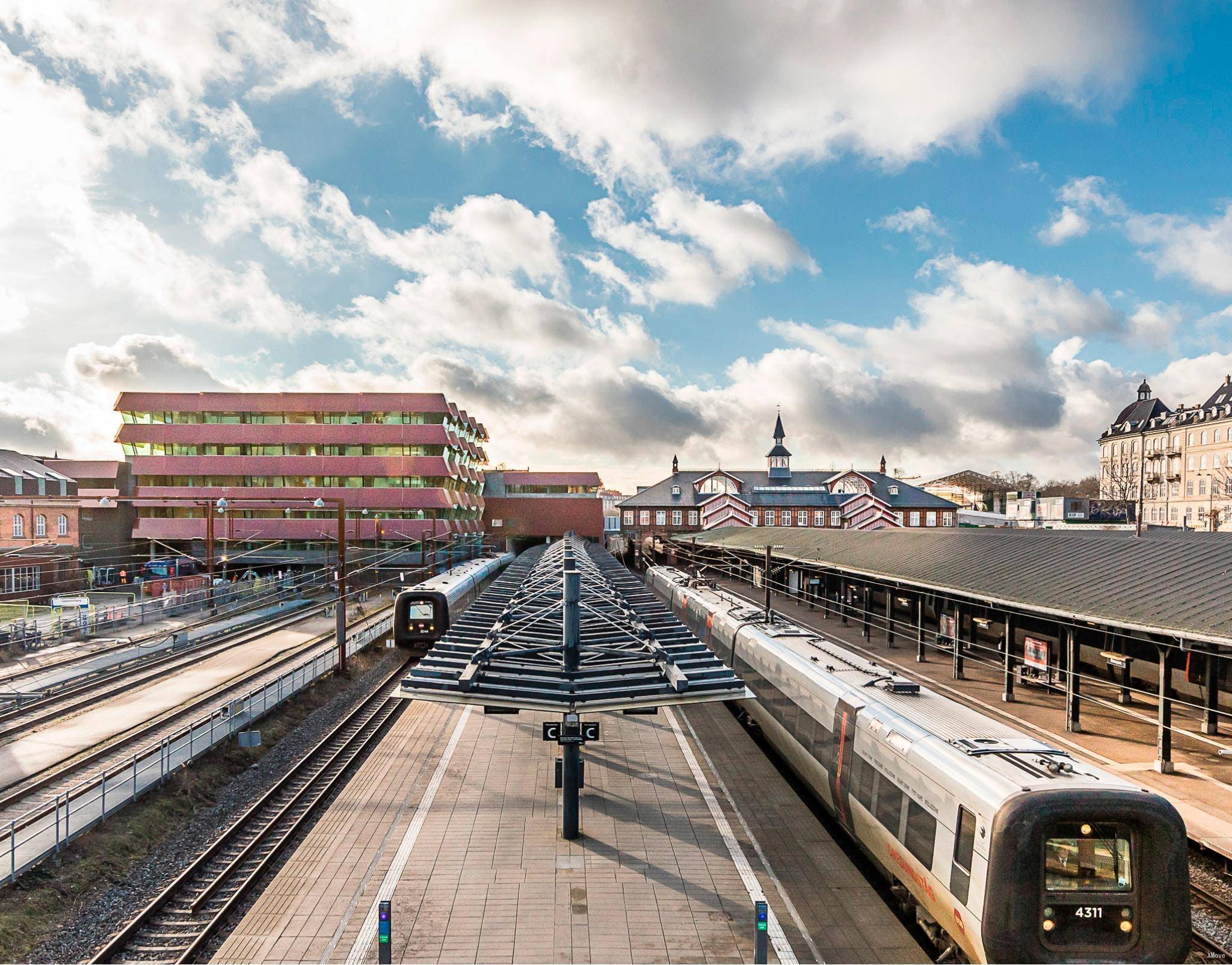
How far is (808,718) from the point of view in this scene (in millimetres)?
13016

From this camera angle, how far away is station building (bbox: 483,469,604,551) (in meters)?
73.1

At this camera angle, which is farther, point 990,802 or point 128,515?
point 128,515

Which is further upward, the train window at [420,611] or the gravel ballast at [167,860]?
the train window at [420,611]

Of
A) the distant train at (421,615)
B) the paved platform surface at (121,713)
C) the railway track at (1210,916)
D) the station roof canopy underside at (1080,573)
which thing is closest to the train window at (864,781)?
the railway track at (1210,916)

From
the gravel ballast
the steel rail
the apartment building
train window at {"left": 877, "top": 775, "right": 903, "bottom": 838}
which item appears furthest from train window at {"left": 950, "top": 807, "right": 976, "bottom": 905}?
the apartment building

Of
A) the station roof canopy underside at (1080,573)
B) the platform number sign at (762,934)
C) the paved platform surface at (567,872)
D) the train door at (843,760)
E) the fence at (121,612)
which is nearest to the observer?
the platform number sign at (762,934)

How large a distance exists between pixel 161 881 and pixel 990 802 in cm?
1278

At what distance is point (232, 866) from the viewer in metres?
11.7

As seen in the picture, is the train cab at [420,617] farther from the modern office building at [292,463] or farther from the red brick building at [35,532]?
the modern office building at [292,463]

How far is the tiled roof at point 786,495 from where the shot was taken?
2820 inches

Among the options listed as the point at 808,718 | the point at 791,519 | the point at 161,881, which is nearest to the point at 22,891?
the point at 161,881

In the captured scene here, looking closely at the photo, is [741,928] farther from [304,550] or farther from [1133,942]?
[304,550]

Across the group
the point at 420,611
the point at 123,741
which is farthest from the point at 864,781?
the point at 420,611

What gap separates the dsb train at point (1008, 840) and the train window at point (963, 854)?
14mm
